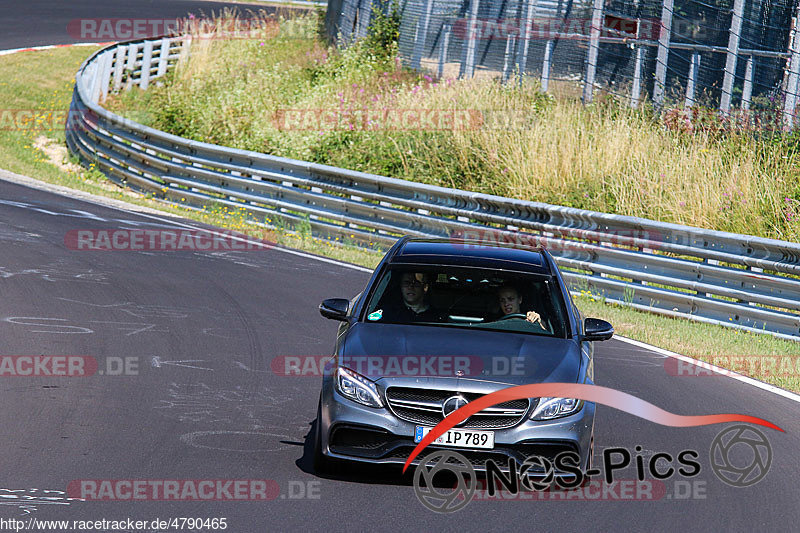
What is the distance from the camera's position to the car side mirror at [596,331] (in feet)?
25.1

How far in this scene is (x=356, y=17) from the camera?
107ft

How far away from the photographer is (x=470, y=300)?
8.34m

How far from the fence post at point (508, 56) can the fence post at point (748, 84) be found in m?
6.48

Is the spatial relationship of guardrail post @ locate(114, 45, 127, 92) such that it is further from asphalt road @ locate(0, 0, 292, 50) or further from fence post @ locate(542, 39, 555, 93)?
fence post @ locate(542, 39, 555, 93)

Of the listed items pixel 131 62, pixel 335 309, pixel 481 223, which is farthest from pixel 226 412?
pixel 131 62

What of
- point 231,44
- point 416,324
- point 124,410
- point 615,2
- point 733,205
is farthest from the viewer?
point 231,44

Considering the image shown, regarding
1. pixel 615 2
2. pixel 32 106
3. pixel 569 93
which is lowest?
pixel 32 106

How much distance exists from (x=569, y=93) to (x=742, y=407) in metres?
14.6

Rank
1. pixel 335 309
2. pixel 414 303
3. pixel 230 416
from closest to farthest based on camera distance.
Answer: pixel 335 309 → pixel 414 303 → pixel 230 416

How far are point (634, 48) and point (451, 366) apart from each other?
17.1m

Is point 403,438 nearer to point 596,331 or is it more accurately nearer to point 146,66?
point 596,331

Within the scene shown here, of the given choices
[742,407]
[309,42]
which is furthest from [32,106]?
[742,407]

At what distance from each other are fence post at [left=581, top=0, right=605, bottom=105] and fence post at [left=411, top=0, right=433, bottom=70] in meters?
6.16

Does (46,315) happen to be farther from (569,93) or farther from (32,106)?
(32,106)
